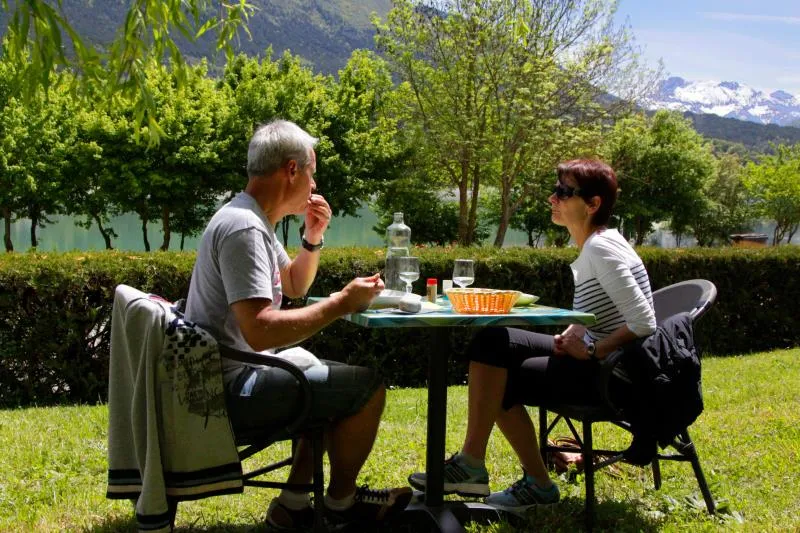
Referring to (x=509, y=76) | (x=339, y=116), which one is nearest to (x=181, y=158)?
(x=339, y=116)

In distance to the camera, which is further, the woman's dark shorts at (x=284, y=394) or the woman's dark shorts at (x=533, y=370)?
the woman's dark shorts at (x=533, y=370)

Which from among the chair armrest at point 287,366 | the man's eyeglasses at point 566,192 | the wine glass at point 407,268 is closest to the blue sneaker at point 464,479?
the wine glass at point 407,268

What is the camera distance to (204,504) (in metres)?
3.55

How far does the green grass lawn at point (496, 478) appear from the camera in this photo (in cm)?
335

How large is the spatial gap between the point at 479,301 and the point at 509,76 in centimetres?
2004

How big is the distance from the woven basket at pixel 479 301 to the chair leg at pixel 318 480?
737mm

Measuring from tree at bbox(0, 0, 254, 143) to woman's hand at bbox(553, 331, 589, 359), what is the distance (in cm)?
199

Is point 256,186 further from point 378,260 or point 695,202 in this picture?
point 695,202

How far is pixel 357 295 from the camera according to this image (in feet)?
8.77

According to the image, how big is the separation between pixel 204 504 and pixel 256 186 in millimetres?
1629

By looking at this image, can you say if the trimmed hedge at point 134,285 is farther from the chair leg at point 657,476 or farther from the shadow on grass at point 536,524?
the shadow on grass at point 536,524

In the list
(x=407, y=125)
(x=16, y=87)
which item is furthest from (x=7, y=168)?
(x=16, y=87)

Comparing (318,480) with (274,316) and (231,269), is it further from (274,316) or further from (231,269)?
(231,269)

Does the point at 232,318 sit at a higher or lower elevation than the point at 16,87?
lower
